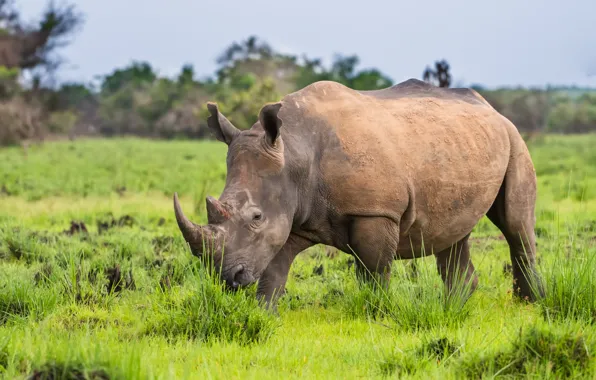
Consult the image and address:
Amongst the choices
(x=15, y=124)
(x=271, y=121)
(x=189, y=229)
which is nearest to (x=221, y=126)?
(x=271, y=121)

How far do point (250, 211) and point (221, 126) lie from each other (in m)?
0.67

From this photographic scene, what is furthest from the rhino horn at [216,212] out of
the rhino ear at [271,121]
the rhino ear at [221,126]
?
the rhino ear at [221,126]

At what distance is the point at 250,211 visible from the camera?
16.6ft

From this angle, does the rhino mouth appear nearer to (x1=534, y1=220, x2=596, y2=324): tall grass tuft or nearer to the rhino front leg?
the rhino front leg

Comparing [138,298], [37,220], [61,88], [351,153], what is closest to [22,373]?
[138,298]

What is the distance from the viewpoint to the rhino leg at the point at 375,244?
541cm

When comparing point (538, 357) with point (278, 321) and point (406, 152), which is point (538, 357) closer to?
point (278, 321)

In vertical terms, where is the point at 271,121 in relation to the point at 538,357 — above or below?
above

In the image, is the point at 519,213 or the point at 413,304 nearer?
the point at 413,304

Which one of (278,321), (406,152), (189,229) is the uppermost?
(406,152)

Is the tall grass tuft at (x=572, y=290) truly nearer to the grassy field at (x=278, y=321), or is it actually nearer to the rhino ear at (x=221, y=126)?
the grassy field at (x=278, y=321)

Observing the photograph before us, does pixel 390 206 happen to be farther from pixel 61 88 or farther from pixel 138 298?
pixel 61 88

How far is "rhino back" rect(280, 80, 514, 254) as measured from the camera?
17.7ft

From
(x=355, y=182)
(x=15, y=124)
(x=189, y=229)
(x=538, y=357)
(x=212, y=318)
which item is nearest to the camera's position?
(x=538, y=357)
